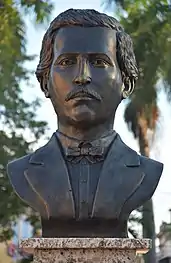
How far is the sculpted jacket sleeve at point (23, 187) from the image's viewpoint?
3.09m

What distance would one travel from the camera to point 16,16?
34.8ft

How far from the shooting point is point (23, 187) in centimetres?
312

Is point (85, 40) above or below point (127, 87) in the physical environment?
above

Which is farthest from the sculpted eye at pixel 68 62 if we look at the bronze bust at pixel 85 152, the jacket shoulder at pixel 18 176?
the jacket shoulder at pixel 18 176

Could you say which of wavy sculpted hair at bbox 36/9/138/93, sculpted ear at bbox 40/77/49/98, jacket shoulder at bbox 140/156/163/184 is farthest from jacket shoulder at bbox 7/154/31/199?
jacket shoulder at bbox 140/156/163/184

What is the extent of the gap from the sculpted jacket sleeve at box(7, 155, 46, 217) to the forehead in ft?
2.22

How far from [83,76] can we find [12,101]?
839 centimetres

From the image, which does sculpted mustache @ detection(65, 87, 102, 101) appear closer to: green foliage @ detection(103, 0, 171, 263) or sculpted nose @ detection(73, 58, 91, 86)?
sculpted nose @ detection(73, 58, 91, 86)

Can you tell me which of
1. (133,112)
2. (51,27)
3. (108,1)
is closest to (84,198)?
(51,27)

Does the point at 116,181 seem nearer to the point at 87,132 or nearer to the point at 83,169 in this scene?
the point at 83,169

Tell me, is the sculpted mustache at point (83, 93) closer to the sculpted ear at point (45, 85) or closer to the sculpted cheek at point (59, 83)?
the sculpted cheek at point (59, 83)

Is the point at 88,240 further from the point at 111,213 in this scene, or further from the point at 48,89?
the point at 48,89

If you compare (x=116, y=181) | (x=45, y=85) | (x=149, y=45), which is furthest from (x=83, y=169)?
(x=149, y=45)

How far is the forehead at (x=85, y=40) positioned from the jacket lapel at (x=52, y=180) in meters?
0.55
